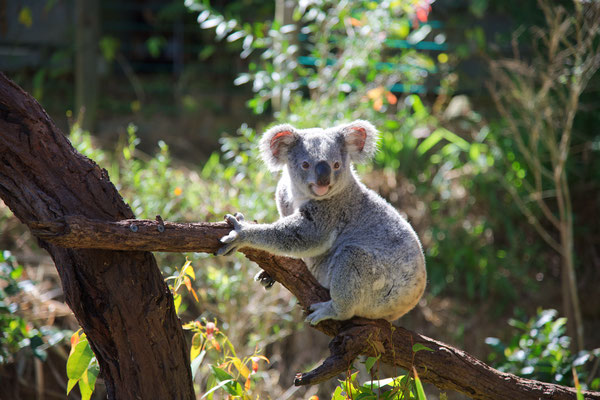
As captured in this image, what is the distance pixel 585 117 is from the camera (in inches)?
201

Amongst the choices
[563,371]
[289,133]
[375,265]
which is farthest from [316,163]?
[563,371]

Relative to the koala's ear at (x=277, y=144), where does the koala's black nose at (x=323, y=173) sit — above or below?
below

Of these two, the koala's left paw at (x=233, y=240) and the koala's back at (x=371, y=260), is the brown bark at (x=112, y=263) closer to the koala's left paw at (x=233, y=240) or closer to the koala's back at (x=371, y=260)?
the koala's left paw at (x=233, y=240)

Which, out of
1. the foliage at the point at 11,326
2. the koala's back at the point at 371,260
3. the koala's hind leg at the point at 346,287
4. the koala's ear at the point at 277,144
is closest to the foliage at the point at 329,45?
the koala's ear at the point at 277,144

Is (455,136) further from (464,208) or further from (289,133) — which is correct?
(289,133)

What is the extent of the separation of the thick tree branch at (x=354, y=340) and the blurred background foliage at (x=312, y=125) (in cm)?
42

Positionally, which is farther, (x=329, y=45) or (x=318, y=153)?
(x=329, y=45)

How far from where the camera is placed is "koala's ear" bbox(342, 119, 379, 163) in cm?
273

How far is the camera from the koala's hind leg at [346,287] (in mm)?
2359

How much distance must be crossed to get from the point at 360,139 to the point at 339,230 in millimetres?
462

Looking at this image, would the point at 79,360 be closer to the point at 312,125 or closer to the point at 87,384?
the point at 87,384

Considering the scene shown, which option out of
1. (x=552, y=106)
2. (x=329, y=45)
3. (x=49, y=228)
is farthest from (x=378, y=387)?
(x=552, y=106)

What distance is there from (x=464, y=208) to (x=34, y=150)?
409 cm

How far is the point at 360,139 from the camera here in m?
2.77
